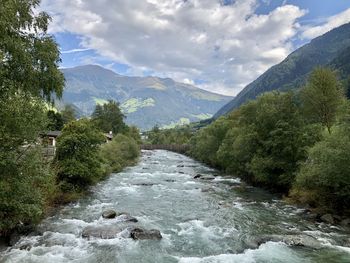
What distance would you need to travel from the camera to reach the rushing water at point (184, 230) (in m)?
21.1

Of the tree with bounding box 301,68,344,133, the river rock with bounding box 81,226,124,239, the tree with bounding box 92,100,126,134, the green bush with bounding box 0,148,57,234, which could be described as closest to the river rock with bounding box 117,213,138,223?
the river rock with bounding box 81,226,124,239

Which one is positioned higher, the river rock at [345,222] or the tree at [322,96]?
the tree at [322,96]

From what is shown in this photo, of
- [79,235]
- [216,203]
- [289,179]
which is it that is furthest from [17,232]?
[289,179]

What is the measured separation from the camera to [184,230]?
89.9 ft

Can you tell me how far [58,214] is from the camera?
30.9m

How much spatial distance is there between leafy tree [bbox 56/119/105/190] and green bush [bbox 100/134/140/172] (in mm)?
14526

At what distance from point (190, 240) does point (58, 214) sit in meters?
13.2

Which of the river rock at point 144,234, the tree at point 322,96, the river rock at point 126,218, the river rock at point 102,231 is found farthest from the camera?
the tree at point 322,96

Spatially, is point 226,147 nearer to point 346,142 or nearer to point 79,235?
point 346,142

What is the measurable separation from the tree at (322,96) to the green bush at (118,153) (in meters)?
36.2

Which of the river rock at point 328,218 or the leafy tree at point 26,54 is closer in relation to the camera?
the leafy tree at point 26,54

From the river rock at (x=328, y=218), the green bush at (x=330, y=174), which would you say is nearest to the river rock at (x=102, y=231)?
the river rock at (x=328, y=218)

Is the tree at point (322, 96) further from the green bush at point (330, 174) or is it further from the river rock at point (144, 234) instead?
the river rock at point (144, 234)

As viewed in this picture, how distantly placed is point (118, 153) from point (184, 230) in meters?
54.8
